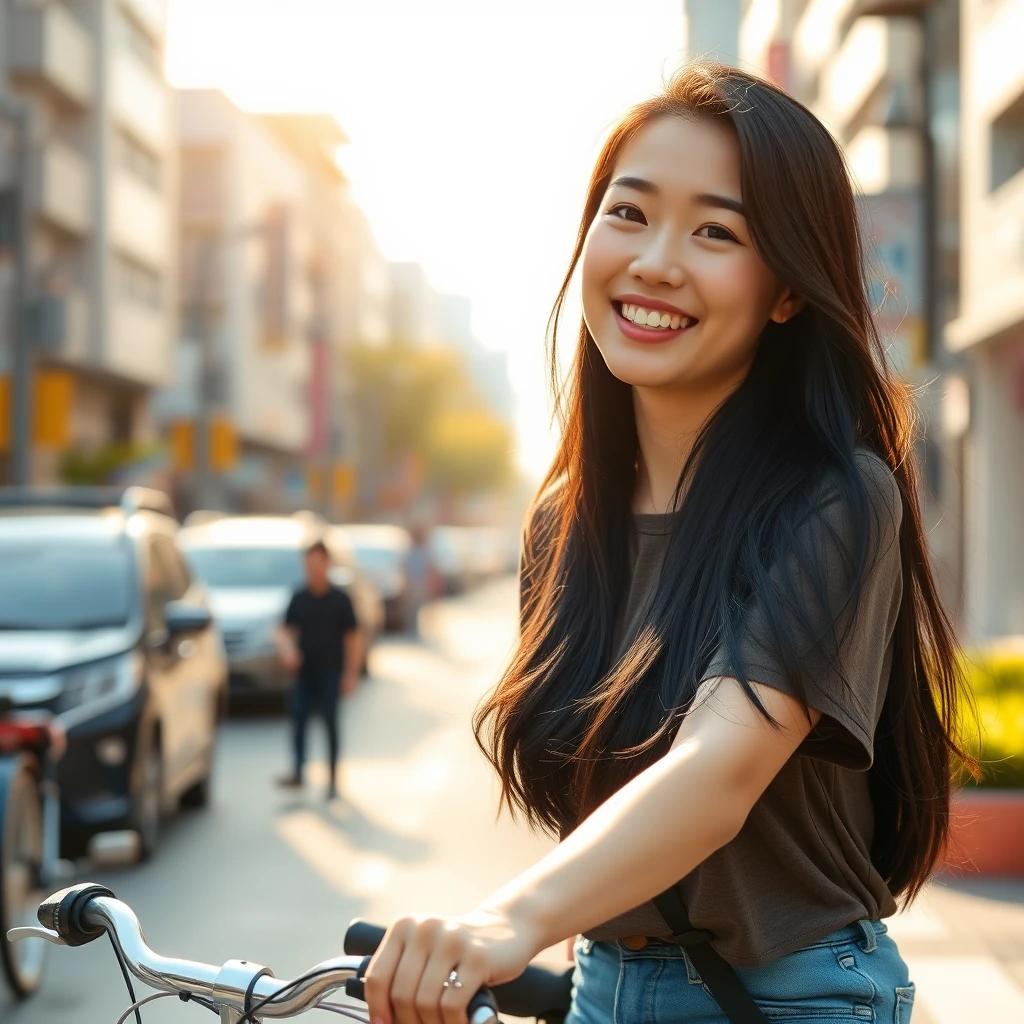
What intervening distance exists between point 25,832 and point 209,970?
17.5ft

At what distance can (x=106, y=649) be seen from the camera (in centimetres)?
923

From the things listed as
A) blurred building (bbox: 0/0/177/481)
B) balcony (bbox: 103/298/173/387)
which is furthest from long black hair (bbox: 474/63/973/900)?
balcony (bbox: 103/298/173/387)

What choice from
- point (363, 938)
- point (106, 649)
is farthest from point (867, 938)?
point (106, 649)

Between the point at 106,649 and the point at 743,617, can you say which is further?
the point at 106,649

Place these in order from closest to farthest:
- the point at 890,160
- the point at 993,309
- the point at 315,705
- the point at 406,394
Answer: the point at 315,705 < the point at 993,309 < the point at 890,160 < the point at 406,394

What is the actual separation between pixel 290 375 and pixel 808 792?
6905 cm

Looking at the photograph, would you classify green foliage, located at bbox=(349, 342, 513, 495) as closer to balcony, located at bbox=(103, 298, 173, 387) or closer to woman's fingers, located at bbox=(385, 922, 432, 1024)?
balcony, located at bbox=(103, 298, 173, 387)

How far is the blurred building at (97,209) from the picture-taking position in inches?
1433

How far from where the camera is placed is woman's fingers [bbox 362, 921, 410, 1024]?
1562 millimetres

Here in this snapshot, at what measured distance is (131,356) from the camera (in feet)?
141

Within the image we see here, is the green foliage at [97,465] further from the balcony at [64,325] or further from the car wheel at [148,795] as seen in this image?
the car wheel at [148,795]

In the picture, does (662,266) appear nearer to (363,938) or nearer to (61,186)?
(363,938)

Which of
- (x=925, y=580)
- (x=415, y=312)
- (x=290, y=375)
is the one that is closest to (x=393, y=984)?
(x=925, y=580)

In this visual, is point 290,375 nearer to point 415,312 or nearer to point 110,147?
point 110,147
